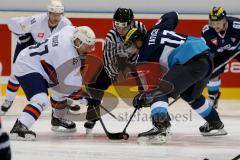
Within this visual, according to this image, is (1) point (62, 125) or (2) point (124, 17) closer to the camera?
(2) point (124, 17)

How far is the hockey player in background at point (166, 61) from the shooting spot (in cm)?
459

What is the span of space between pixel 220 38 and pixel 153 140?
1883mm

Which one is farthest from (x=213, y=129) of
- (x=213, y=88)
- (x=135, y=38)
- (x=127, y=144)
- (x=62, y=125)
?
(x=213, y=88)

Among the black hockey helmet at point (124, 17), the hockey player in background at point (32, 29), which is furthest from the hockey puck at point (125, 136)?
the hockey player in background at point (32, 29)

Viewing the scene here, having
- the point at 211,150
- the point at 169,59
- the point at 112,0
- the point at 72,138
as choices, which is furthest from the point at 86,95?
the point at 112,0

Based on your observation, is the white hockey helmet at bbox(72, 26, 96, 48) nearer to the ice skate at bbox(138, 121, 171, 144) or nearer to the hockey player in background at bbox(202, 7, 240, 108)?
the ice skate at bbox(138, 121, 171, 144)

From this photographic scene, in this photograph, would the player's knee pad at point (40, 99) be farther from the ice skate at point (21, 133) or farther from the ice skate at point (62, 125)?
the ice skate at point (62, 125)

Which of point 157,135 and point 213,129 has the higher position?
point 157,135

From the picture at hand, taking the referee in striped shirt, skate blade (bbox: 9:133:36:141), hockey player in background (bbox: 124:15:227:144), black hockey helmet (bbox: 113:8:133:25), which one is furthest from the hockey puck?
black hockey helmet (bbox: 113:8:133:25)

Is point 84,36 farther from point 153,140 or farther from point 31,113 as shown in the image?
point 153,140

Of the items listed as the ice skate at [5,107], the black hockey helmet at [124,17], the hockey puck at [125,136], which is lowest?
the ice skate at [5,107]

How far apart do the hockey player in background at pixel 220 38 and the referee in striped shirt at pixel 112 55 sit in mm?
936

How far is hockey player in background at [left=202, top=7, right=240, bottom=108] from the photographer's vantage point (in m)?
6.01

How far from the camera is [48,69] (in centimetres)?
471
